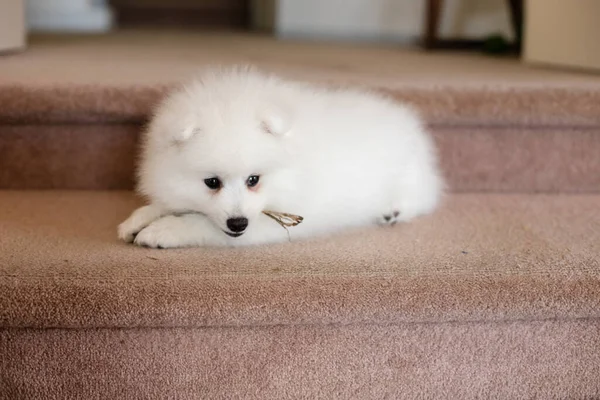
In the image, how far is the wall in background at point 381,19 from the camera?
3.52 m

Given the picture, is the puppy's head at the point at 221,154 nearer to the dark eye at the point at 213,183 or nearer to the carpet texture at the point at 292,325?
the dark eye at the point at 213,183

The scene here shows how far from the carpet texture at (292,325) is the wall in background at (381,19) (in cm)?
242

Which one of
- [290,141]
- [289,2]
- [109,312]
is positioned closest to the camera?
[109,312]

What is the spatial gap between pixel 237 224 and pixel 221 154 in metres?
0.14

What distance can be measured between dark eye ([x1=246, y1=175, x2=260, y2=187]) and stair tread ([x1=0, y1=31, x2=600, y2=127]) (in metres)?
0.49

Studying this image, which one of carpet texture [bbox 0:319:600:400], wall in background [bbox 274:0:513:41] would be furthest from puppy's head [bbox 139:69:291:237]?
wall in background [bbox 274:0:513:41]

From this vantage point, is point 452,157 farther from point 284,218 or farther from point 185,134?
point 185,134

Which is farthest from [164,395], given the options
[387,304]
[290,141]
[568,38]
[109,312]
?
[568,38]

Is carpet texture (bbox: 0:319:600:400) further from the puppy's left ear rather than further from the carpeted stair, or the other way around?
the puppy's left ear

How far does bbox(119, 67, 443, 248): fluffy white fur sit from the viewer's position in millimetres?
1393

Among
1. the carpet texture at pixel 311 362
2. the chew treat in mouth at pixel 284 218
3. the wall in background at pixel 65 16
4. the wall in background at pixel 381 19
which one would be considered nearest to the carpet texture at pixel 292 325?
the carpet texture at pixel 311 362

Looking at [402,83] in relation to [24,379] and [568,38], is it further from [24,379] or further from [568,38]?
[24,379]

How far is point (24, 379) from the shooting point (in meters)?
1.23

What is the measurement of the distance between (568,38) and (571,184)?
0.74 metres
